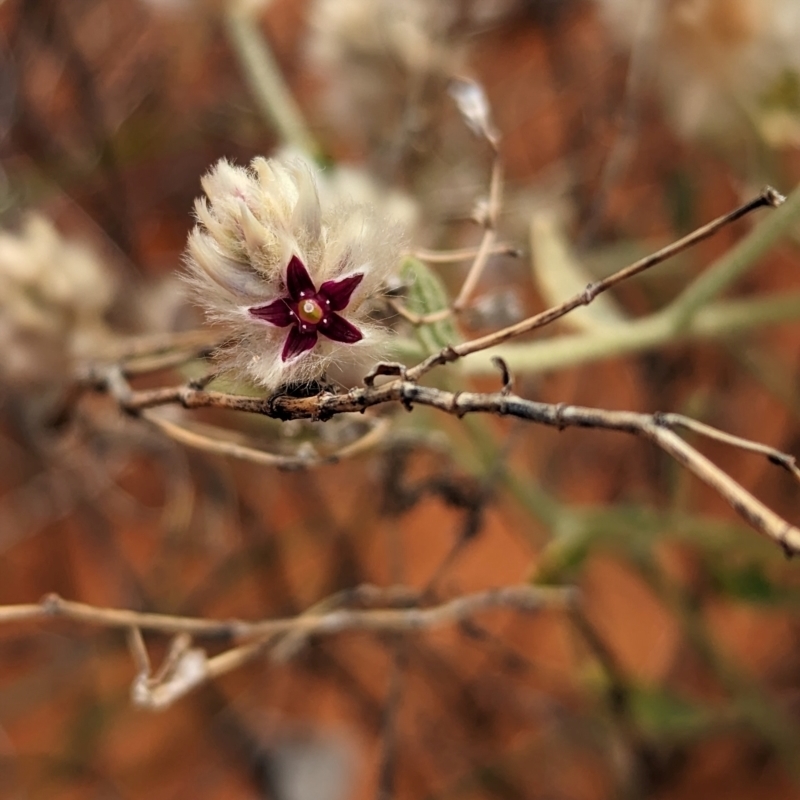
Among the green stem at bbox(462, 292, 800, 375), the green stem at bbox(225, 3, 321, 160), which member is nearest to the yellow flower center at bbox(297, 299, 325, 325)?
the green stem at bbox(462, 292, 800, 375)

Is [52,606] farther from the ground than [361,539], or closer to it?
closer to it

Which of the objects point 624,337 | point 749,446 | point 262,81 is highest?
point 262,81

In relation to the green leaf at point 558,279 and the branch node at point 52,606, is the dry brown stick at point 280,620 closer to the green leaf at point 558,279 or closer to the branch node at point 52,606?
the branch node at point 52,606

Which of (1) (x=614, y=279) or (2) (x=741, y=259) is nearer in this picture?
(1) (x=614, y=279)

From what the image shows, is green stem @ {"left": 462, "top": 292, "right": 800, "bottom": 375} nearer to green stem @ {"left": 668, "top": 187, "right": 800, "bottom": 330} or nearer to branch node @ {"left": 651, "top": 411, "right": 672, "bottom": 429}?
green stem @ {"left": 668, "top": 187, "right": 800, "bottom": 330}

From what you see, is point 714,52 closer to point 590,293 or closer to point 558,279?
point 558,279

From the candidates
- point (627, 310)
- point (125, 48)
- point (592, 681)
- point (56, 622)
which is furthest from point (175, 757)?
point (125, 48)

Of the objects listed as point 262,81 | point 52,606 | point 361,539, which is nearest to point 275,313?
point 52,606
